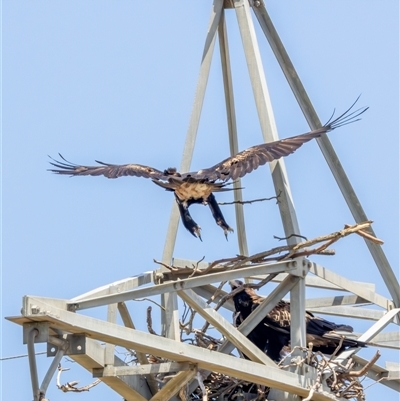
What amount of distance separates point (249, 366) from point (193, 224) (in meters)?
1.53

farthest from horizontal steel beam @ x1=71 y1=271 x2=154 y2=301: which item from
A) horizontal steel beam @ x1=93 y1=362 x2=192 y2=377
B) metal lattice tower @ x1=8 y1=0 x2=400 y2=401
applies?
horizontal steel beam @ x1=93 y1=362 x2=192 y2=377

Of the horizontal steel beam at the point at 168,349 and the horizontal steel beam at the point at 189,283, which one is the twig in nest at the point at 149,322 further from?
the horizontal steel beam at the point at 168,349

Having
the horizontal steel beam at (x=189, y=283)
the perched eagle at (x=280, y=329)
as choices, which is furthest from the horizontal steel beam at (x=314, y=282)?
the horizontal steel beam at (x=189, y=283)

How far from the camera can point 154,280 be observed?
1106cm

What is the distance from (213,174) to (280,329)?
4.80 ft

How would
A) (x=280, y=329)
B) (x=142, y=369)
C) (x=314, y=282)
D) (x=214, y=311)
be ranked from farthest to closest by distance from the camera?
(x=314, y=282) < (x=280, y=329) < (x=214, y=311) < (x=142, y=369)

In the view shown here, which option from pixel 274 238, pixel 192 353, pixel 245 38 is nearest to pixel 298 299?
pixel 274 238

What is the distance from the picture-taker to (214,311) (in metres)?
10.2

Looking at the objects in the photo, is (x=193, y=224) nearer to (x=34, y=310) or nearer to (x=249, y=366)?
(x=249, y=366)

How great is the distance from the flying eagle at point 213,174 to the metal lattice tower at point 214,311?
0.30m

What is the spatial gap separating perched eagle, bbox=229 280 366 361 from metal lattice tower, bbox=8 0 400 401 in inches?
7.0

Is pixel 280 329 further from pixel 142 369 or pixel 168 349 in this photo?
pixel 168 349

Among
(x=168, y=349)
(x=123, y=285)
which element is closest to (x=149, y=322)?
(x=123, y=285)

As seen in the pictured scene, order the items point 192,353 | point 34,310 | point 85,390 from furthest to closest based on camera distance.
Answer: point 85,390
point 192,353
point 34,310
